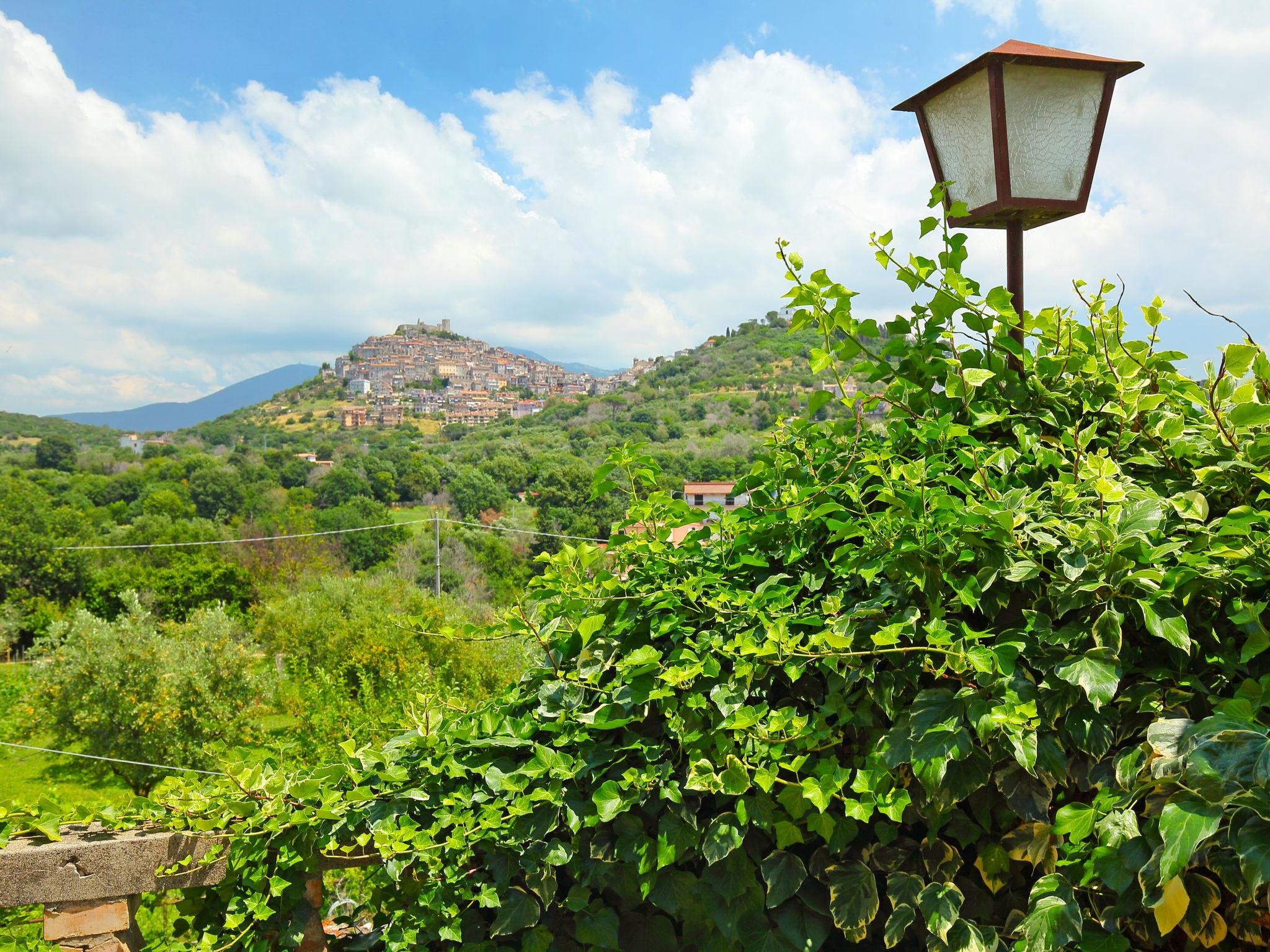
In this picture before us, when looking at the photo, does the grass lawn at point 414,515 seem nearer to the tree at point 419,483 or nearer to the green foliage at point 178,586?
the tree at point 419,483

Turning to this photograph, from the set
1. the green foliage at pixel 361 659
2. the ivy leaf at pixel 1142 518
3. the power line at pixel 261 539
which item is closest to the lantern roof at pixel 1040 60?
the ivy leaf at pixel 1142 518

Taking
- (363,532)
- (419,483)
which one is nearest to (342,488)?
(419,483)

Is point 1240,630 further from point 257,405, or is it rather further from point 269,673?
point 257,405

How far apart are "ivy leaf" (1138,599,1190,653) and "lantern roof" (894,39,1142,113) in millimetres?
1294

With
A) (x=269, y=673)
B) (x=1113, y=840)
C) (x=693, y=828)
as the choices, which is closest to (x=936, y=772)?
(x=1113, y=840)

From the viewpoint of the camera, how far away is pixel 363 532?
124 ft

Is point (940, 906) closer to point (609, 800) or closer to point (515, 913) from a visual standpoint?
point (609, 800)

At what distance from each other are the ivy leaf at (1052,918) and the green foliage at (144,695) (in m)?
10.8

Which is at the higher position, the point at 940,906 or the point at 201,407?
the point at 201,407

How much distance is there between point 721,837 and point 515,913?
0.42 metres

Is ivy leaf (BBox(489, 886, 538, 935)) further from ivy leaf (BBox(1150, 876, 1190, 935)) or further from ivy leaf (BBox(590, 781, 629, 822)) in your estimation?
ivy leaf (BBox(1150, 876, 1190, 935))

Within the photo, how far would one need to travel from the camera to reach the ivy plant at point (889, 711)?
3.62ft

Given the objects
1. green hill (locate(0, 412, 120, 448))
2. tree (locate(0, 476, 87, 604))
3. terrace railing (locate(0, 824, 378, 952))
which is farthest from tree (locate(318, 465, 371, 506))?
terrace railing (locate(0, 824, 378, 952))

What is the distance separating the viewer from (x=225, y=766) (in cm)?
158
